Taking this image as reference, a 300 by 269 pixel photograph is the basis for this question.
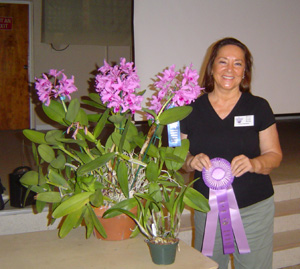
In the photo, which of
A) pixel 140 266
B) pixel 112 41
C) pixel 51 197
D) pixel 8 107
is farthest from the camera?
pixel 8 107

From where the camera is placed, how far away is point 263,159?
1592mm

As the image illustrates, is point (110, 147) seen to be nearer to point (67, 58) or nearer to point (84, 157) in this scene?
point (84, 157)

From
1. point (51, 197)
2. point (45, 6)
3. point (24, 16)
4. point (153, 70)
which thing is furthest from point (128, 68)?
point (24, 16)

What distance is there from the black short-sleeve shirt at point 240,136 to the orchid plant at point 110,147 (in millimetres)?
341

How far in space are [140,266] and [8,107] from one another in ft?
20.7

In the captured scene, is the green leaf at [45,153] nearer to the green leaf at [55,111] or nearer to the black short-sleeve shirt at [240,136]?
the green leaf at [55,111]

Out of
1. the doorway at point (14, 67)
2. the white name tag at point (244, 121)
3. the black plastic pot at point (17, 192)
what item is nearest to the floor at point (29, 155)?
the doorway at point (14, 67)

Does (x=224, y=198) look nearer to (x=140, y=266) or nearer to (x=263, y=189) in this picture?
(x=263, y=189)

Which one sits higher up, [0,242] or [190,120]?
[190,120]

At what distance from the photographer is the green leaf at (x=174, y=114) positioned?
1215 mm

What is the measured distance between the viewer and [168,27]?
396 cm

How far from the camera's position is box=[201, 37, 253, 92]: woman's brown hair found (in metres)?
1.69

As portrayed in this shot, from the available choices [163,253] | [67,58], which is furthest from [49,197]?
[67,58]

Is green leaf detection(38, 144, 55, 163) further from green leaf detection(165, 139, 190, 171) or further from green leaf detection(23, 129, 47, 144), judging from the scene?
green leaf detection(165, 139, 190, 171)
